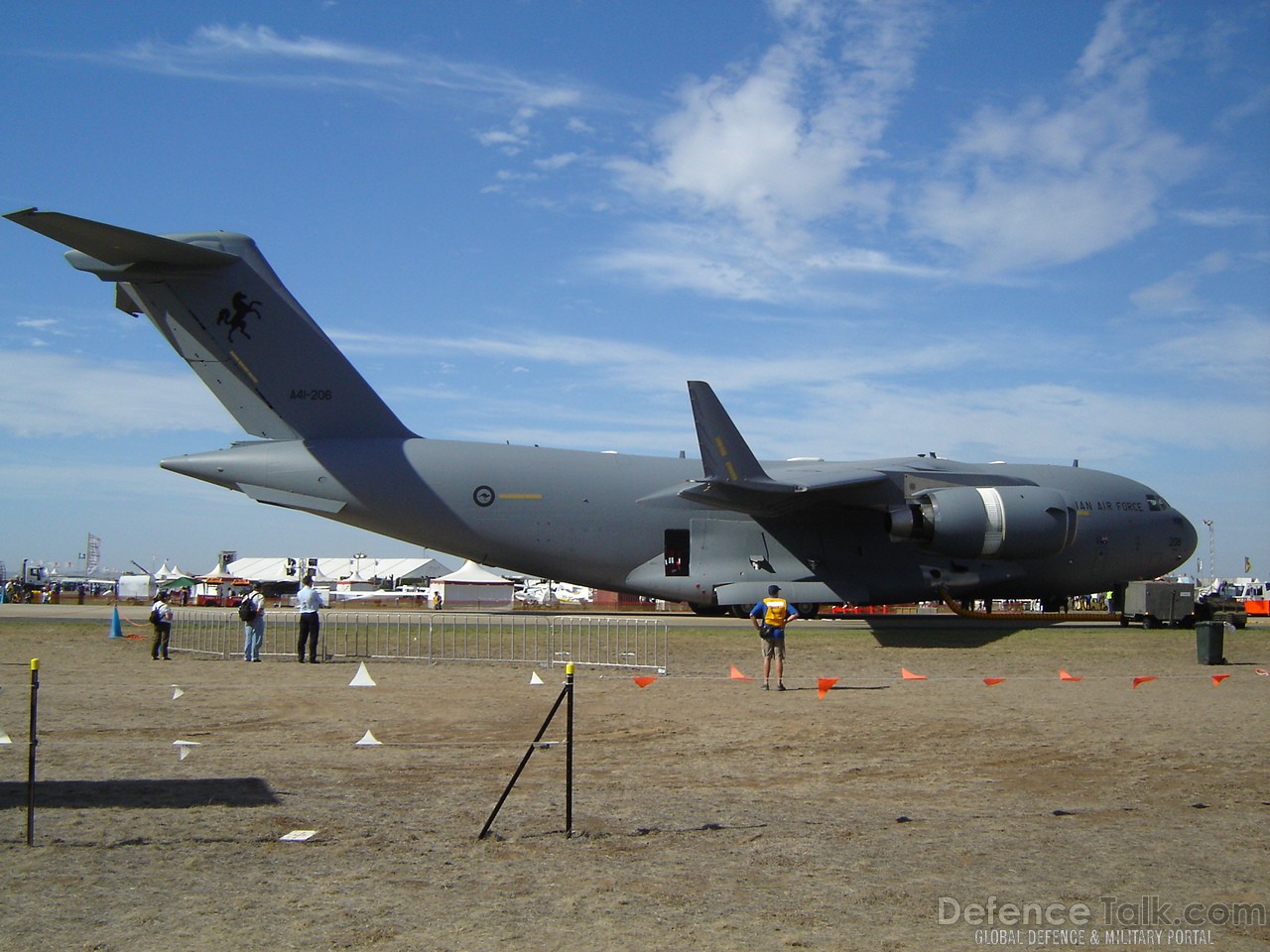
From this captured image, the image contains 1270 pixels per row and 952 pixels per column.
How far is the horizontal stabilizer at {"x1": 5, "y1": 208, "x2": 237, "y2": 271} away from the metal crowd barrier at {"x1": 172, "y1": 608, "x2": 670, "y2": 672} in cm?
A: 744

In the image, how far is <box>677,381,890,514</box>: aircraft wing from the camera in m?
21.7

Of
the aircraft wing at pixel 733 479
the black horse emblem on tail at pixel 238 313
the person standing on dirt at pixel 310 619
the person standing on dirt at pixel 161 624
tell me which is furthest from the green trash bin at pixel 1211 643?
the black horse emblem on tail at pixel 238 313

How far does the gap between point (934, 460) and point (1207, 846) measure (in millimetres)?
20548

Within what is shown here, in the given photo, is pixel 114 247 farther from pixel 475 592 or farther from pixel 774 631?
pixel 475 592

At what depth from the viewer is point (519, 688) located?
15.0 meters

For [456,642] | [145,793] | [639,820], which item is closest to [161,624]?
[456,642]

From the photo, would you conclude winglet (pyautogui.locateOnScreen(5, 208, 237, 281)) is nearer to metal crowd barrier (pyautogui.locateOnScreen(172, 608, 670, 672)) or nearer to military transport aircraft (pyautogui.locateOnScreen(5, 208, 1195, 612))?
military transport aircraft (pyautogui.locateOnScreen(5, 208, 1195, 612))

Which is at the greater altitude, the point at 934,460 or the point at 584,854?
the point at 934,460

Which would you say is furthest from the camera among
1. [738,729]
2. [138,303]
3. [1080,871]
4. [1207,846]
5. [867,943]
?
[138,303]

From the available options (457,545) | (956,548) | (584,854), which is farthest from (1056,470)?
(584,854)

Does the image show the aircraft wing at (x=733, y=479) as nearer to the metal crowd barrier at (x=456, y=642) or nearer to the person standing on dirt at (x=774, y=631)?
the metal crowd barrier at (x=456, y=642)

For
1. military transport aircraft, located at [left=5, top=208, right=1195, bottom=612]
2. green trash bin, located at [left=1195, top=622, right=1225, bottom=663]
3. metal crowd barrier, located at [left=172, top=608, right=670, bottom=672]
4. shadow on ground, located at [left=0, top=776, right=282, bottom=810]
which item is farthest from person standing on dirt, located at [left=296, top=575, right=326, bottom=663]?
green trash bin, located at [left=1195, top=622, right=1225, bottom=663]

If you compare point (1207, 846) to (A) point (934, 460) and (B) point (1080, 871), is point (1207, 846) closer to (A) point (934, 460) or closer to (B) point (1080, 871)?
(B) point (1080, 871)

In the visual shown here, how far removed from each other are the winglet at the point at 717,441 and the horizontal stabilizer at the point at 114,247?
10.2 metres
